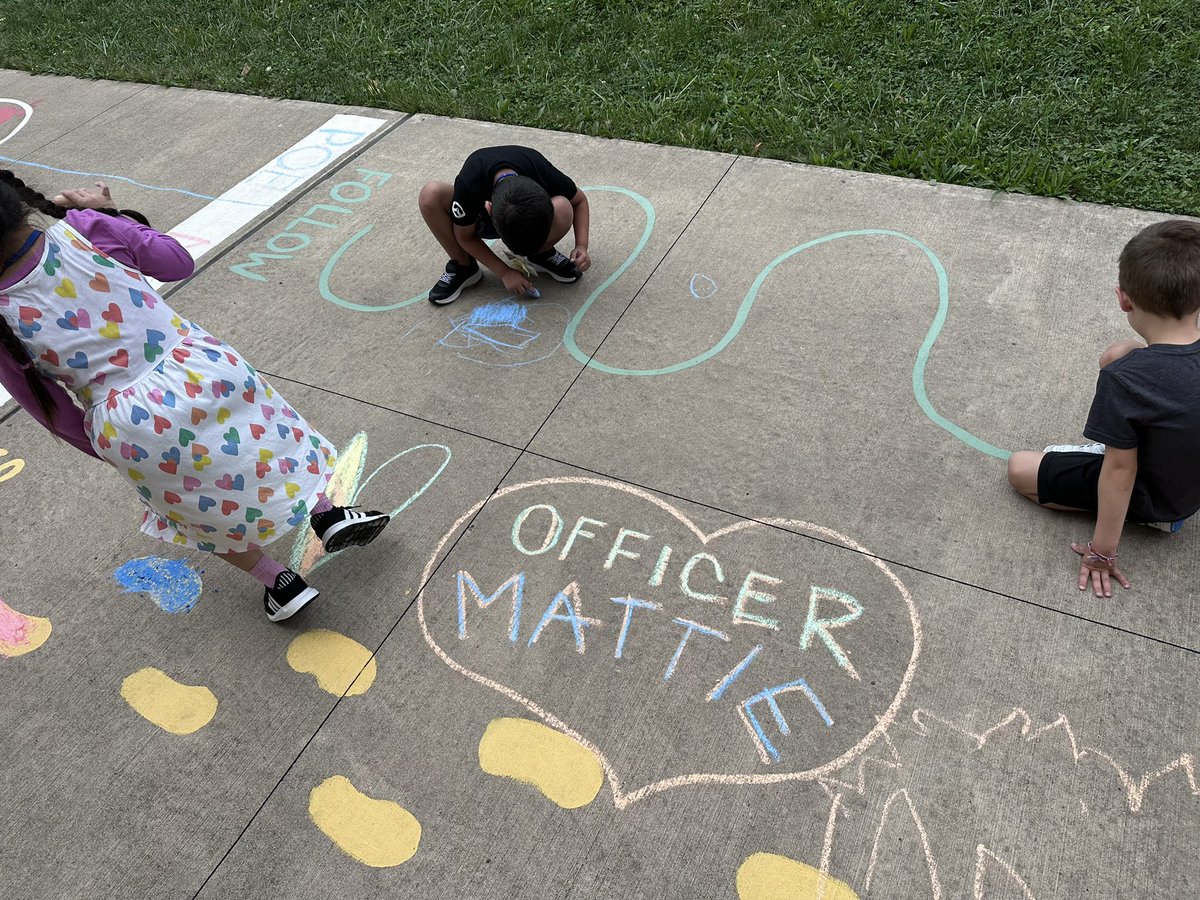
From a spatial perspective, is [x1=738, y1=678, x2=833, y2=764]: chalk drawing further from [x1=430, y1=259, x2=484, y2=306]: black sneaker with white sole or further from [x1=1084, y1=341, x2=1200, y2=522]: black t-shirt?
[x1=430, y1=259, x2=484, y2=306]: black sneaker with white sole

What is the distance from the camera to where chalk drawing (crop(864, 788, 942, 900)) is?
6.73 feet

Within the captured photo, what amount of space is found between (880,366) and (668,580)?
133cm

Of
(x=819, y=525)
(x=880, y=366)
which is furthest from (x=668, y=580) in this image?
(x=880, y=366)

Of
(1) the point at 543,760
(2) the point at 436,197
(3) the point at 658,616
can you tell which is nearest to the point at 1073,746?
(3) the point at 658,616

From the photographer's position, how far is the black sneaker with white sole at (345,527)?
280 centimetres

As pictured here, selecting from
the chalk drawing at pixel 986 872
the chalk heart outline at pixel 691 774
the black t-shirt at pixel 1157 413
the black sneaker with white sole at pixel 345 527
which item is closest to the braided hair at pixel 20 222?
the black sneaker with white sole at pixel 345 527

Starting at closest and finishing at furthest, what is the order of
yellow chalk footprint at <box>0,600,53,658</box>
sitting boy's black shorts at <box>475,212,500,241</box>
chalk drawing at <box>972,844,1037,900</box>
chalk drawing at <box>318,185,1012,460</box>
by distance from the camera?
chalk drawing at <box>972,844,1037,900</box> → yellow chalk footprint at <box>0,600,53,658</box> → chalk drawing at <box>318,185,1012,460</box> → sitting boy's black shorts at <box>475,212,500,241</box>

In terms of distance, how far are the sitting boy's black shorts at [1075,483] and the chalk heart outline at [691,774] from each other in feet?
1.94

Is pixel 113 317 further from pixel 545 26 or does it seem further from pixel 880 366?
pixel 545 26

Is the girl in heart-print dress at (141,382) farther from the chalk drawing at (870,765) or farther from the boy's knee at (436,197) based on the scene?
the chalk drawing at (870,765)

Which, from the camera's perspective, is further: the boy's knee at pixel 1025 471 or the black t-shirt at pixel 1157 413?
the boy's knee at pixel 1025 471

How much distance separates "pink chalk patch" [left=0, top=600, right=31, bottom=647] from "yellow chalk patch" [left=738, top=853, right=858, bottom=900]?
2.50 m

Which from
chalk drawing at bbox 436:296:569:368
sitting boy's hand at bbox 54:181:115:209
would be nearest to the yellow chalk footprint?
sitting boy's hand at bbox 54:181:115:209

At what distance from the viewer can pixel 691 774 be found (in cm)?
230
